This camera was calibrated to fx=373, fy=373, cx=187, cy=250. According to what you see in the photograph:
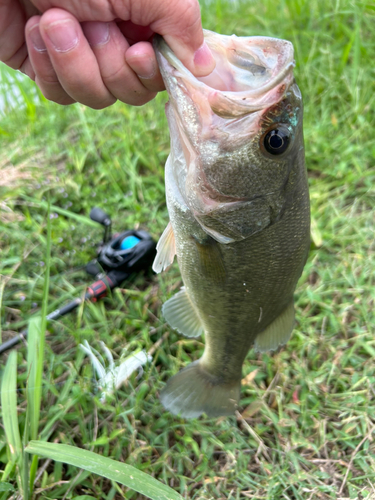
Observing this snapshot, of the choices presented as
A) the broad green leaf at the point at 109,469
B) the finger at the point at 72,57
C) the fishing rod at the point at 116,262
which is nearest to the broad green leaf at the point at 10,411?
the broad green leaf at the point at 109,469

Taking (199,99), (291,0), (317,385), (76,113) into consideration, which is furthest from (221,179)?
(291,0)

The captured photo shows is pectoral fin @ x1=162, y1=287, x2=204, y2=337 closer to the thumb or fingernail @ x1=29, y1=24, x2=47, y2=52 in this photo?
the thumb

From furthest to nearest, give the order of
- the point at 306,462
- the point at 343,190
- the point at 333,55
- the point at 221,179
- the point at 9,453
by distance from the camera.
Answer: the point at 333,55 → the point at 343,190 → the point at 306,462 → the point at 9,453 → the point at 221,179

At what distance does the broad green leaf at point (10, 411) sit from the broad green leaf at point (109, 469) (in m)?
0.25

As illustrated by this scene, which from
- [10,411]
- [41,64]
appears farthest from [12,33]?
[10,411]

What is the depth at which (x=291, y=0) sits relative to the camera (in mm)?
3910

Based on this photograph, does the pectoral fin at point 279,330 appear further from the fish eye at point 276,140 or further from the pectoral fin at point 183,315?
the fish eye at point 276,140

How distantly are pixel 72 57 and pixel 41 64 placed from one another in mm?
198

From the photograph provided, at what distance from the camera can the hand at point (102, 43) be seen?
1196 millimetres

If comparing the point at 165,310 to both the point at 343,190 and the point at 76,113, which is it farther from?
the point at 76,113

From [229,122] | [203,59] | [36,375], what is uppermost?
[203,59]

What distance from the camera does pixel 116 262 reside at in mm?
2357

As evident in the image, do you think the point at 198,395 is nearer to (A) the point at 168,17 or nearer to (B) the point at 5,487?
(B) the point at 5,487

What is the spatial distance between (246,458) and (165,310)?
0.87 meters
